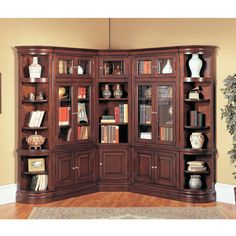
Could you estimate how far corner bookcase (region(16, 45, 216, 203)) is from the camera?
6215 mm

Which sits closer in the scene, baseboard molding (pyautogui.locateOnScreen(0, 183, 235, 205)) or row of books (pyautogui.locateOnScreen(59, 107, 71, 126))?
baseboard molding (pyautogui.locateOnScreen(0, 183, 235, 205))

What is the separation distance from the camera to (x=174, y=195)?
6.37m

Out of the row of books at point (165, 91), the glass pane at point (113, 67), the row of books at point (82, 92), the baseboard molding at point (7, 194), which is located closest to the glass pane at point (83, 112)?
the row of books at point (82, 92)

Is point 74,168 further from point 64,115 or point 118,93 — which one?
point 118,93

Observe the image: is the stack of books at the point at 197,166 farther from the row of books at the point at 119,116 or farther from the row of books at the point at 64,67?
the row of books at the point at 64,67

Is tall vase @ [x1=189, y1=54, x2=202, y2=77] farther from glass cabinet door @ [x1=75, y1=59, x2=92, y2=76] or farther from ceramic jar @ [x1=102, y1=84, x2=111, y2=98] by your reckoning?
glass cabinet door @ [x1=75, y1=59, x2=92, y2=76]

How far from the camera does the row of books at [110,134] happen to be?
6.89 meters

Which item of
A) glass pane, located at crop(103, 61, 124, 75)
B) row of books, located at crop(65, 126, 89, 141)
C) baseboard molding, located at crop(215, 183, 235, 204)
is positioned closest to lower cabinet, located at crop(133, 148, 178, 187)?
baseboard molding, located at crop(215, 183, 235, 204)

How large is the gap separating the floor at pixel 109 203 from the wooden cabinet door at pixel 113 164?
0.38 m

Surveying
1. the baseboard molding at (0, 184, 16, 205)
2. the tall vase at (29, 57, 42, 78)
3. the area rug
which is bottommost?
the area rug

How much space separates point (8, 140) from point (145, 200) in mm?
2076

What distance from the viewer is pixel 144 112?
21.9ft

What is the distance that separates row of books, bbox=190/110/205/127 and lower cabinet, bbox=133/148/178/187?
1.69 feet
